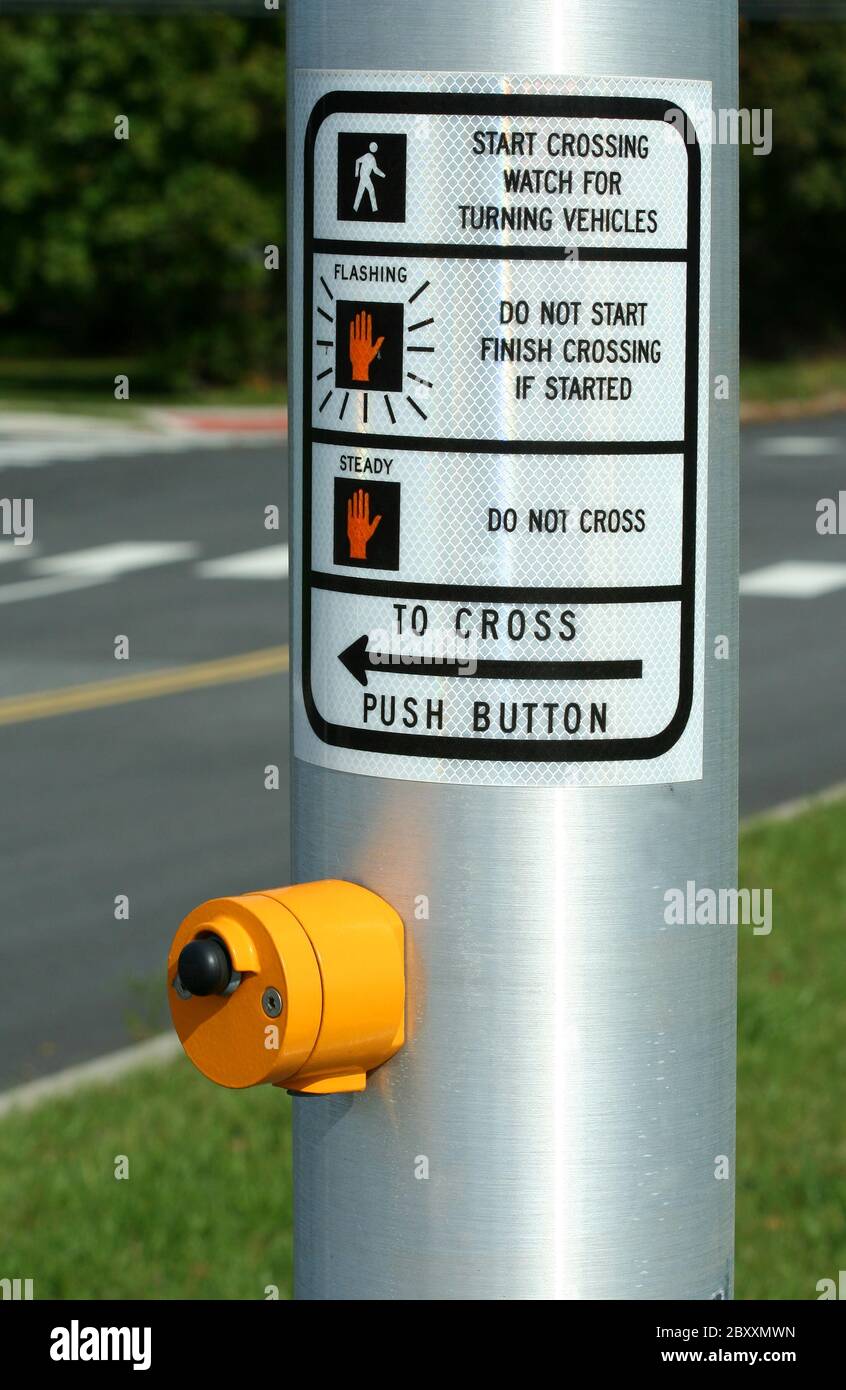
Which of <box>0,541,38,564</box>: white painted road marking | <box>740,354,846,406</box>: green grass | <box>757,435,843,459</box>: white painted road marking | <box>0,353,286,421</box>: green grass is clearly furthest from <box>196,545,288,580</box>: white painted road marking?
<box>740,354,846,406</box>: green grass

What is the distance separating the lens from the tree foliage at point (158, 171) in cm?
3141

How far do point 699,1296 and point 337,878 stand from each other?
0.54m

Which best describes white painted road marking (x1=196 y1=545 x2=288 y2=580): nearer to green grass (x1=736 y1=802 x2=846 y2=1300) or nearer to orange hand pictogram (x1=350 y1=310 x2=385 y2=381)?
green grass (x1=736 y1=802 x2=846 y2=1300)

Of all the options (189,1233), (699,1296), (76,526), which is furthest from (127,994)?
(76,526)

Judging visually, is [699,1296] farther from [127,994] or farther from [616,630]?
[127,994]

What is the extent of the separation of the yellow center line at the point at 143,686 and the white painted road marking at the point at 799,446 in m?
13.2

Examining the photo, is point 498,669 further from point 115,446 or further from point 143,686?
point 115,446

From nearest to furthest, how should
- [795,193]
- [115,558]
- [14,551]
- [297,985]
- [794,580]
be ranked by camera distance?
[297,985] → [794,580] → [115,558] → [14,551] → [795,193]

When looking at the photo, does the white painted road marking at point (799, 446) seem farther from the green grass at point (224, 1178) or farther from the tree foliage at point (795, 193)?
the green grass at point (224, 1178)

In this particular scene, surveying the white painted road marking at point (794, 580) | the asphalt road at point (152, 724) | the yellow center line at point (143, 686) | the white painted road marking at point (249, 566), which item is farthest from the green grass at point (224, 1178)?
the white painted road marking at point (249, 566)

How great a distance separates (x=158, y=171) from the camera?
32125 mm

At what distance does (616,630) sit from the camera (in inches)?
85.3

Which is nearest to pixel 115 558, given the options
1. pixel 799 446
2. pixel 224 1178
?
pixel 799 446

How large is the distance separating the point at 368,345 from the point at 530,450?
7.8 inches
